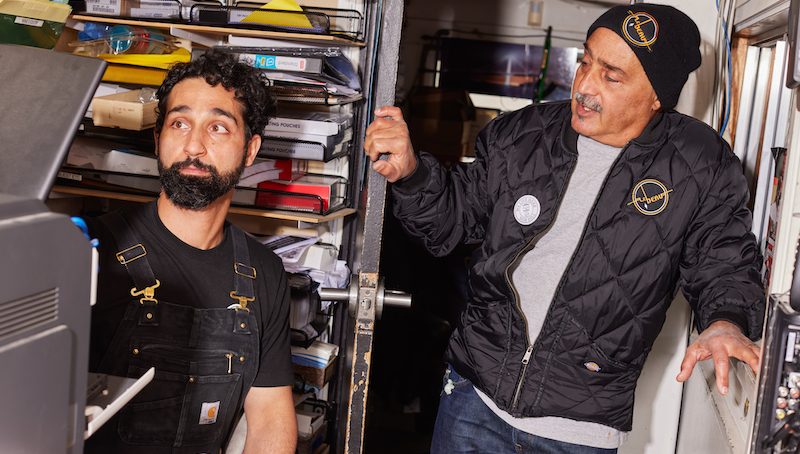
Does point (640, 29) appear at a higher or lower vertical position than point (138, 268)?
higher

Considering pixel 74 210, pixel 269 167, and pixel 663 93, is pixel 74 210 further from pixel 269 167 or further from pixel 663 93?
pixel 663 93

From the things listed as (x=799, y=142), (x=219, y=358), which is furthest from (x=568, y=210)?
(x=219, y=358)

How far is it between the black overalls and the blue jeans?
520 millimetres

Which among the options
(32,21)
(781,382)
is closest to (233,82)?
(32,21)

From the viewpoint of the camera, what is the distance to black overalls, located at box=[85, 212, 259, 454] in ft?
4.70

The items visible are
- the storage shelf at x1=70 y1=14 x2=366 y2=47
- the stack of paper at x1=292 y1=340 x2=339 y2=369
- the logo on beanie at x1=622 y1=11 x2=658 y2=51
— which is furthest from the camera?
the stack of paper at x1=292 y1=340 x2=339 y2=369

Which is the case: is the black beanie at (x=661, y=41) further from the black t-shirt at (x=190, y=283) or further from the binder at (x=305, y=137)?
the black t-shirt at (x=190, y=283)

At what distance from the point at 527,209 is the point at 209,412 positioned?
934mm

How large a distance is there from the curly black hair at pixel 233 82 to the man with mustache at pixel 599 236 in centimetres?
55

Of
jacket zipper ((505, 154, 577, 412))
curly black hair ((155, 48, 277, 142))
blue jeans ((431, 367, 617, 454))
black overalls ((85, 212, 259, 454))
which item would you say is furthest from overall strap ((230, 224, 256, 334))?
jacket zipper ((505, 154, 577, 412))

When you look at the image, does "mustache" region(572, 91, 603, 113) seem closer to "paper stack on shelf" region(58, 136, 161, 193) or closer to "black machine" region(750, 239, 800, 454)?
"black machine" region(750, 239, 800, 454)

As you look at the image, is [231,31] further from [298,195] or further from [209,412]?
[209,412]

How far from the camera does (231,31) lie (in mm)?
1995

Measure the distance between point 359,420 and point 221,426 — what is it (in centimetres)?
48
